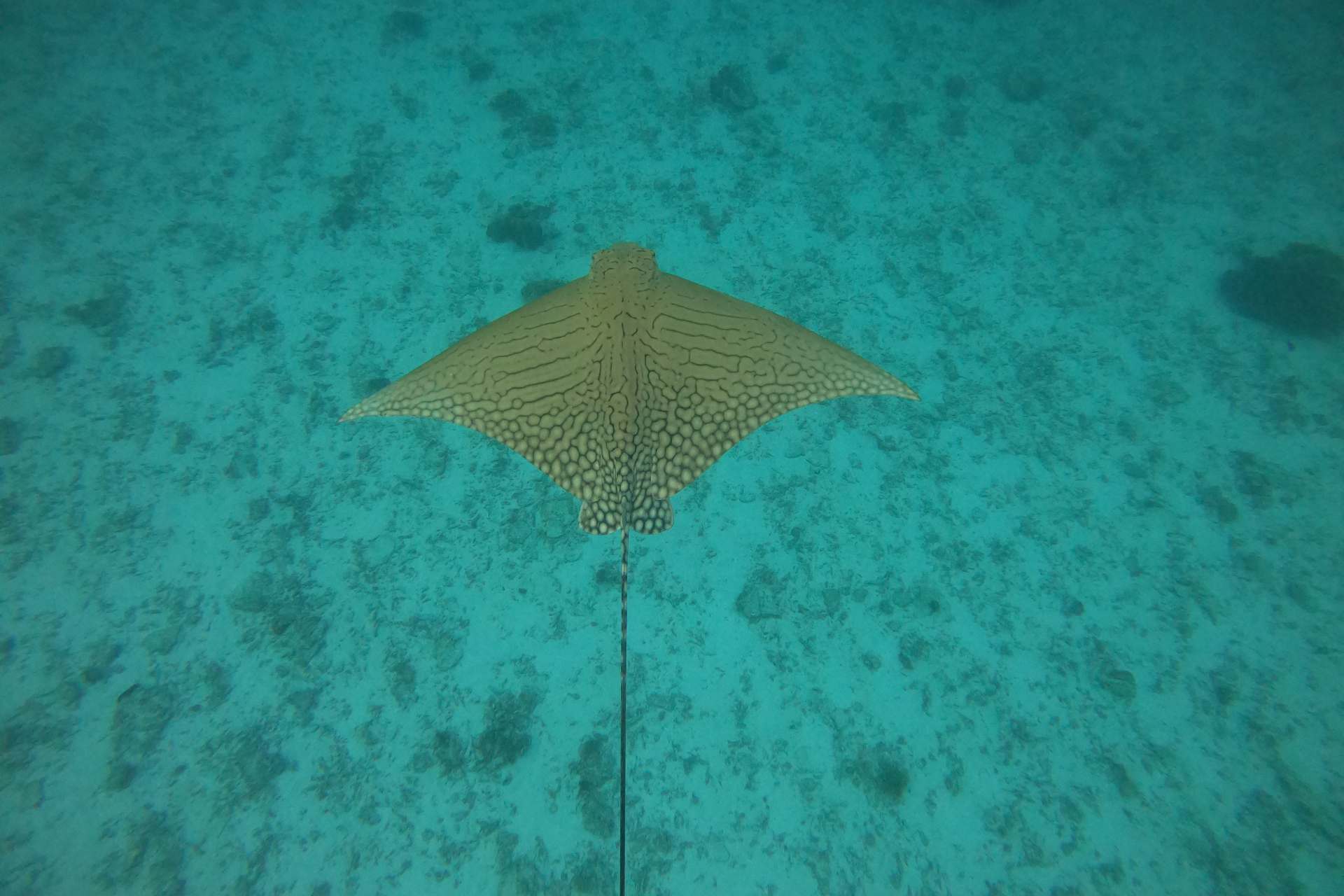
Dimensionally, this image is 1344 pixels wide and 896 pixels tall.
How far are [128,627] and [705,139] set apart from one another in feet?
27.1

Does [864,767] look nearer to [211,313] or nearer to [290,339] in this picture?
[290,339]

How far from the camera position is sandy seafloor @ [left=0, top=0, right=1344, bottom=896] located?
4180 millimetres

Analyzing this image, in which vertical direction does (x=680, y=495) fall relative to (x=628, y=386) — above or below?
below

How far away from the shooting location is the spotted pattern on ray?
3.30m

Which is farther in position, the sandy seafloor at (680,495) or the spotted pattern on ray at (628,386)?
the sandy seafloor at (680,495)

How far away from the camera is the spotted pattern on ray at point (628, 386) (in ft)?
10.8

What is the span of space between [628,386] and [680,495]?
2.16 metres

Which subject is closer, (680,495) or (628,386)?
(628,386)

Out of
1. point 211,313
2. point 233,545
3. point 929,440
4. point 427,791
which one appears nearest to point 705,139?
point 929,440

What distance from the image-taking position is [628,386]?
330cm

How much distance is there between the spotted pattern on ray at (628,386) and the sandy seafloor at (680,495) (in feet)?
6.06

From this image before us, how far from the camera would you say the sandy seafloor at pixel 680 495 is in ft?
13.7

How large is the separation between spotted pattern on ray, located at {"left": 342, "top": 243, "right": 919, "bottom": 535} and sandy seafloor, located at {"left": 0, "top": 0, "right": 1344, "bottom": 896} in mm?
1846

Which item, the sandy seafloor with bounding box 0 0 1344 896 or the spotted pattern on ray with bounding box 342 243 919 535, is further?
the sandy seafloor with bounding box 0 0 1344 896
